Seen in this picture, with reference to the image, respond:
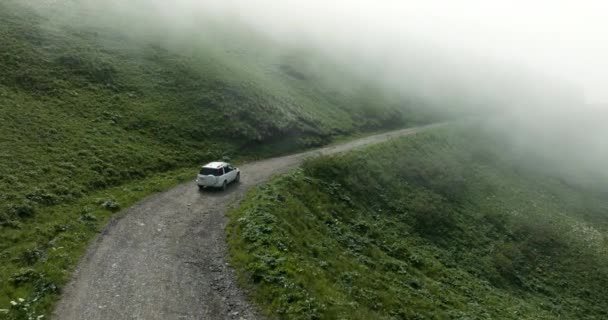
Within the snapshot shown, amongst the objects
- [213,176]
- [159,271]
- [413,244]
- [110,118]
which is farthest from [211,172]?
[413,244]

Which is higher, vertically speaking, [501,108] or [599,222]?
[501,108]

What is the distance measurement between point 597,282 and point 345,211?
961 inches

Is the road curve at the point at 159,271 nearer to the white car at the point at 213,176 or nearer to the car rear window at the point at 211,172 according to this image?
the white car at the point at 213,176

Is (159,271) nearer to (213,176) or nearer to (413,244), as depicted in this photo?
(213,176)

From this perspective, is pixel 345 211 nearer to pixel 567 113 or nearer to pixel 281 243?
pixel 281 243

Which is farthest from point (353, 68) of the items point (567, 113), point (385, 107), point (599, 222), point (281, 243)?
point (281, 243)

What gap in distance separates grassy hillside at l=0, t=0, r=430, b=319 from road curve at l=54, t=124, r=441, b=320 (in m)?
1.29

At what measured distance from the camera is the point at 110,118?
4900cm

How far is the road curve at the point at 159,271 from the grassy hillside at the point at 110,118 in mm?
1289

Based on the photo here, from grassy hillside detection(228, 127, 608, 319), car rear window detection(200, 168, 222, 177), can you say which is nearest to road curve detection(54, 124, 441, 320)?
grassy hillside detection(228, 127, 608, 319)

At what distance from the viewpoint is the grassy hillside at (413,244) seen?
911 inches

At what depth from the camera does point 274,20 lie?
140875 millimetres

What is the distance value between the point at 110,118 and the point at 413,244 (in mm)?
35985

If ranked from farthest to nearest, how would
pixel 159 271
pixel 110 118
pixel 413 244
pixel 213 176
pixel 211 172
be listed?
pixel 110 118
pixel 211 172
pixel 213 176
pixel 413 244
pixel 159 271
